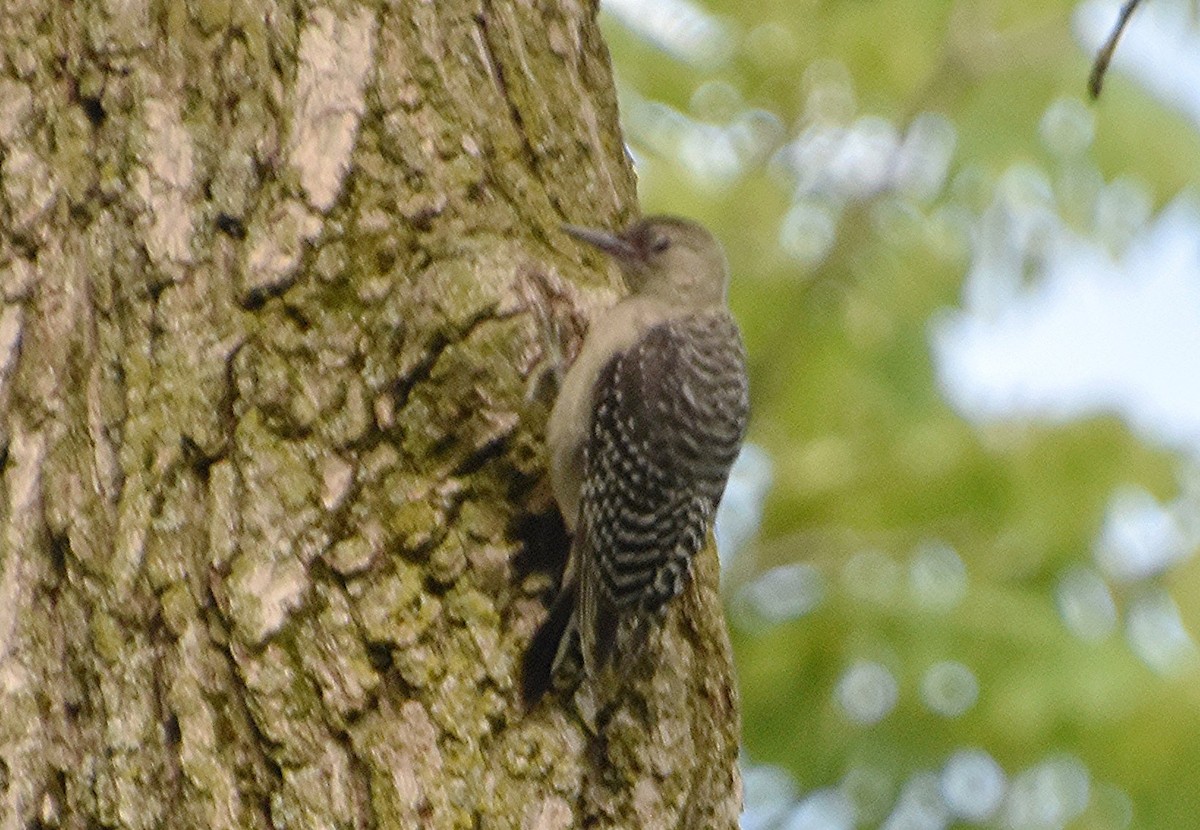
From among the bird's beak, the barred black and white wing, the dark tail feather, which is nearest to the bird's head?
the bird's beak

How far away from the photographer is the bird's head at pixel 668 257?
432cm

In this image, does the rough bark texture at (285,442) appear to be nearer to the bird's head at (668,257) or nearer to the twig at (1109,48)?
the bird's head at (668,257)

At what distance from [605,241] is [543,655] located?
1.19 metres

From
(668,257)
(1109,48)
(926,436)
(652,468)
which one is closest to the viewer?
(1109,48)

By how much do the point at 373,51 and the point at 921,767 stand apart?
429 centimetres

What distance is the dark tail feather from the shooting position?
3.44 meters

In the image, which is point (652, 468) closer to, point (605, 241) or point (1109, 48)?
point (605, 241)

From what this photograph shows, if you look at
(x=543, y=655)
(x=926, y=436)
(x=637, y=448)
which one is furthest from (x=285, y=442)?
(x=926, y=436)

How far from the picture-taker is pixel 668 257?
15.6 ft

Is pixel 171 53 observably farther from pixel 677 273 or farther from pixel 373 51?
pixel 677 273

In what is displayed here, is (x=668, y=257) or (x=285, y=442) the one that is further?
(x=668, y=257)

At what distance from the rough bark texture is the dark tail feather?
0.03 meters

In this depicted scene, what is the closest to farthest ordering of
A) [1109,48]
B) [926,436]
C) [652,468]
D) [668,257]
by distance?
[1109,48] → [652,468] → [668,257] → [926,436]

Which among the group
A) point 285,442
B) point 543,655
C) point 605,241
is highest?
point 605,241
